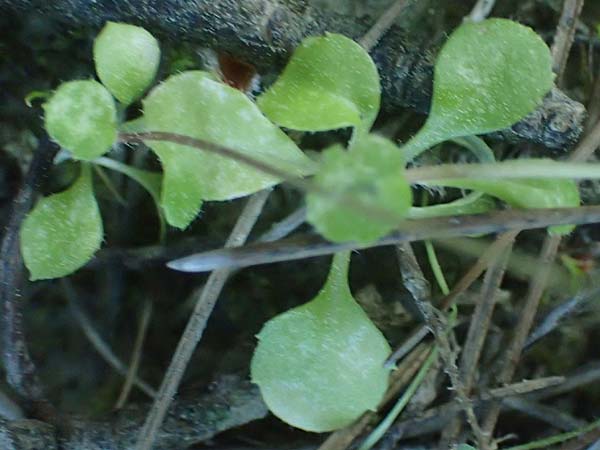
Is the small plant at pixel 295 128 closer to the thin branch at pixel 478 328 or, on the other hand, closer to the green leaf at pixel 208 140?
the green leaf at pixel 208 140

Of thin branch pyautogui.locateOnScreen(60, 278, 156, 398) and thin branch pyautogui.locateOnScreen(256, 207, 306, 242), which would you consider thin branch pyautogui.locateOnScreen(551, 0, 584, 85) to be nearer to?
thin branch pyautogui.locateOnScreen(256, 207, 306, 242)

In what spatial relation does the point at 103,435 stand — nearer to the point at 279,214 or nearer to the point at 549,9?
the point at 279,214

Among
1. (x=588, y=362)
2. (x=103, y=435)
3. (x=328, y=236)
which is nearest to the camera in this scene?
(x=328, y=236)

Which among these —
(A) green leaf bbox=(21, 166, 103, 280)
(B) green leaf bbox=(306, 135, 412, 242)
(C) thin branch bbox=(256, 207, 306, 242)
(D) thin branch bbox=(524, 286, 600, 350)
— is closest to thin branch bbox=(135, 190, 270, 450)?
(C) thin branch bbox=(256, 207, 306, 242)

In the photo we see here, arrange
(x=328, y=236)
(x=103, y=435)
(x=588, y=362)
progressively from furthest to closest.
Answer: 1. (x=588, y=362)
2. (x=103, y=435)
3. (x=328, y=236)

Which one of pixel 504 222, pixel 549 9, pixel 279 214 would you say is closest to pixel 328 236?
pixel 504 222

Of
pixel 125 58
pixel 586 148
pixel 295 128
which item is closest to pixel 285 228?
pixel 295 128
